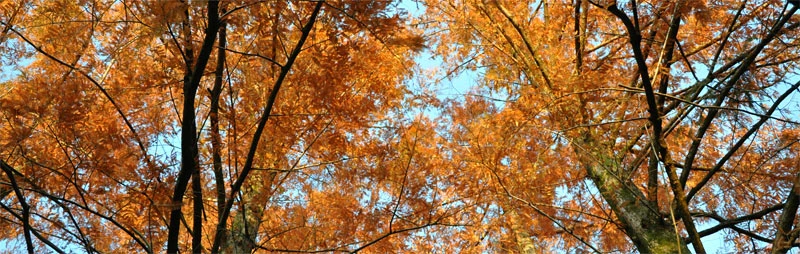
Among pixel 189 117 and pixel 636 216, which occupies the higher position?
pixel 636 216

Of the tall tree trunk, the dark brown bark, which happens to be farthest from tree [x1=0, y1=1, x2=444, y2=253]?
the tall tree trunk

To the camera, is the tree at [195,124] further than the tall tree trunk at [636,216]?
No

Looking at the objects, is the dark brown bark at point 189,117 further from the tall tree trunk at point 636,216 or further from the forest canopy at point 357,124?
the tall tree trunk at point 636,216

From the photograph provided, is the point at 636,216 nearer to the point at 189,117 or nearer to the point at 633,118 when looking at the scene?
the point at 633,118

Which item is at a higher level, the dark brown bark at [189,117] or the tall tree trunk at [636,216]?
the tall tree trunk at [636,216]

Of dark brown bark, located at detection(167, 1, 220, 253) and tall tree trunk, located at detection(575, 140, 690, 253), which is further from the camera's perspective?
tall tree trunk, located at detection(575, 140, 690, 253)

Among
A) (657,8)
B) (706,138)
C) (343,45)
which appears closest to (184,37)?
(343,45)

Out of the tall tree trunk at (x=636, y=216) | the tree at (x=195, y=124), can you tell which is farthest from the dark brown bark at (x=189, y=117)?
the tall tree trunk at (x=636, y=216)

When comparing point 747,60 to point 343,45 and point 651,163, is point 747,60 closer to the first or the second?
point 651,163

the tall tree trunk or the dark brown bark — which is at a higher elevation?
the tall tree trunk

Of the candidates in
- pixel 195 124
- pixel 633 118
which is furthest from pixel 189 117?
pixel 633 118

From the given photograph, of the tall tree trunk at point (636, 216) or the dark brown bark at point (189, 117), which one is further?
the tall tree trunk at point (636, 216)

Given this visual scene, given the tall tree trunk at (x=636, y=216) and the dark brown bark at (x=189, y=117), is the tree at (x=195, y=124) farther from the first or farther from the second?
the tall tree trunk at (x=636, y=216)

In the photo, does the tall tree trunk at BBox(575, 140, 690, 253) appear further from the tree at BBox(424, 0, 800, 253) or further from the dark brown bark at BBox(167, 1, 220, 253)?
the dark brown bark at BBox(167, 1, 220, 253)
